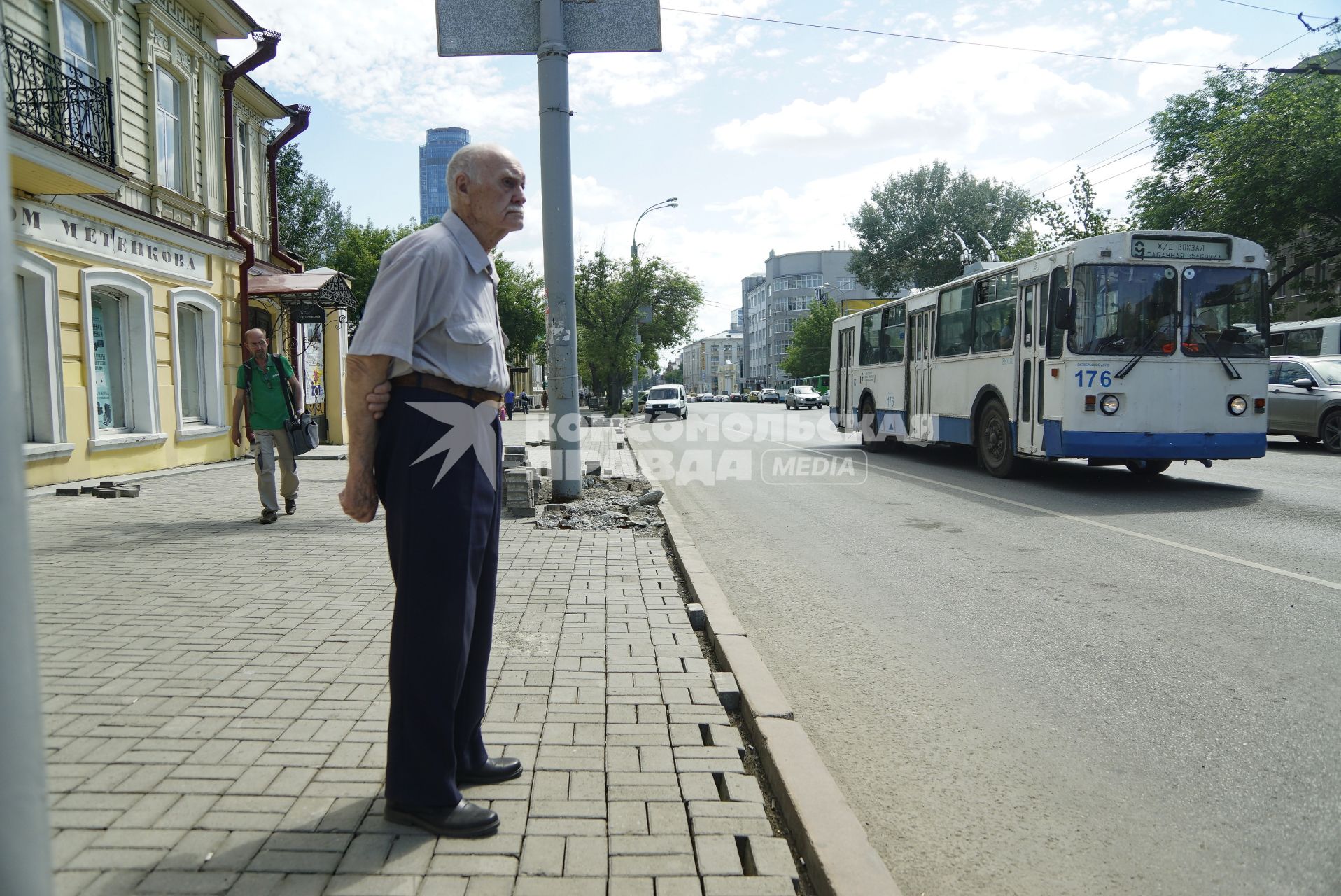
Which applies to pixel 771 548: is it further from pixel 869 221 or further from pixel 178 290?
pixel 869 221

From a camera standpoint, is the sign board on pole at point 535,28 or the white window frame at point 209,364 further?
the white window frame at point 209,364

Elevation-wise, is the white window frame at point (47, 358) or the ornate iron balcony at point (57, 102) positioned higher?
the ornate iron balcony at point (57, 102)

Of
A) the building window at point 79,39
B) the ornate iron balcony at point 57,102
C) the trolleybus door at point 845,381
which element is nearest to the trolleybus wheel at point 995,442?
the trolleybus door at point 845,381

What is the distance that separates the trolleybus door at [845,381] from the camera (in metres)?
20.1

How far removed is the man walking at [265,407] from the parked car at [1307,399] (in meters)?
16.2

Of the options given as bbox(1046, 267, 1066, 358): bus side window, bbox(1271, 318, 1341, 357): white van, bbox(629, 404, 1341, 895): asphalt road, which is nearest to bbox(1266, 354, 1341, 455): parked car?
bbox(1271, 318, 1341, 357): white van

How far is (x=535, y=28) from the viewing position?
9594 millimetres

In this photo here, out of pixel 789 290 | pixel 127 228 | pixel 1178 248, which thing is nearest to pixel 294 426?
pixel 127 228

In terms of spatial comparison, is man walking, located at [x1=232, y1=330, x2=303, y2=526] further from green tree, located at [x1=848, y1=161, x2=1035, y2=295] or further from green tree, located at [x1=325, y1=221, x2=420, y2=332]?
green tree, located at [x1=848, y1=161, x2=1035, y2=295]

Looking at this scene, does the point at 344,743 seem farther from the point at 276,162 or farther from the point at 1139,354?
the point at 276,162

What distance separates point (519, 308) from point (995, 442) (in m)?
41.7

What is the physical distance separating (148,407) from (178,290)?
7.22ft

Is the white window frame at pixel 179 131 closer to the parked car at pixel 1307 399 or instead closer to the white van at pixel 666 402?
the parked car at pixel 1307 399

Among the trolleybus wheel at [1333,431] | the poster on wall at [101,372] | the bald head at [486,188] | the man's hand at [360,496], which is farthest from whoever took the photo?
the trolleybus wheel at [1333,431]
